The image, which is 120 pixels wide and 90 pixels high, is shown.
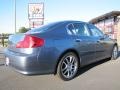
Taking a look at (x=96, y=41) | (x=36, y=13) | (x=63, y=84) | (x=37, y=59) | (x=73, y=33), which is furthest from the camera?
(x=36, y=13)

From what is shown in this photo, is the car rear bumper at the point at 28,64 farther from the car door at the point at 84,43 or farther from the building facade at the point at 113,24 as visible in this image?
the building facade at the point at 113,24

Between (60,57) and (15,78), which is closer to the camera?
(60,57)

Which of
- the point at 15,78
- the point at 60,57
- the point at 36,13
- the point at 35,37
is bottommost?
the point at 15,78

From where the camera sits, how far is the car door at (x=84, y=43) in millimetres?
5969

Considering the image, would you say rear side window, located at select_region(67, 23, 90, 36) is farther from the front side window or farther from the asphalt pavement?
the asphalt pavement

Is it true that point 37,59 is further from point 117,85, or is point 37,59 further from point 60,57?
point 117,85

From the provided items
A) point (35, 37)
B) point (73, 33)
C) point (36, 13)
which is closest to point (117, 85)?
point (73, 33)

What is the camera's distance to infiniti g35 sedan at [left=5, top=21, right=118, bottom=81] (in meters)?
5.01

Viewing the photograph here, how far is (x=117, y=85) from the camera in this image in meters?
5.21

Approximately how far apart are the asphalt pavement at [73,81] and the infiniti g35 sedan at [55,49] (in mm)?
300

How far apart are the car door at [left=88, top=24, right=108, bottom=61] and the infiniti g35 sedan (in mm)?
37

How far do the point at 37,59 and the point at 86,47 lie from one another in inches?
68.8

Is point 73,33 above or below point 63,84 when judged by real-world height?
above

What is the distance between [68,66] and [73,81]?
15.7 inches
